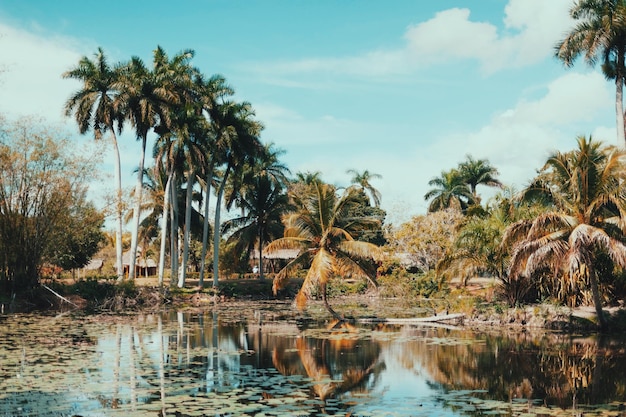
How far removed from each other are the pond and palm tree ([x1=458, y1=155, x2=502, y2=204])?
46.1 metres

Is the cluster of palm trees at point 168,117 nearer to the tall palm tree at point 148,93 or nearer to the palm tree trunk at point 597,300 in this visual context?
the tall palm tree at point 148,93

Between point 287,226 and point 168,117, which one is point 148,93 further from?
point 287,226

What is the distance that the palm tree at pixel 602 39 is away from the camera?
30.6 m

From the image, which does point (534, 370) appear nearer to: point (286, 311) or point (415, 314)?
point (415, 314)

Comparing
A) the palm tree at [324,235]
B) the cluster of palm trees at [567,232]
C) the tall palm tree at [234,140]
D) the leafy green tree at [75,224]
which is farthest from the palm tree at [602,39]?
the leafy green tree at [75,224]

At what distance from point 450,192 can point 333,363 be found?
167 feet

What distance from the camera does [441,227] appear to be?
47.0 meters

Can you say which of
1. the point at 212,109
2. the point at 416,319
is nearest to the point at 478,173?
the point at 212,109

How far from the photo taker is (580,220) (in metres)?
20.6

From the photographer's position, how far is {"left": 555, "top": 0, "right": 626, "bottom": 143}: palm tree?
100ft

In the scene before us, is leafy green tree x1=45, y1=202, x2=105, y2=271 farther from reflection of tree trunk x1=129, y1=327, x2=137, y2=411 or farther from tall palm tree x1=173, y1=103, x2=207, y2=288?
reflection of tree trunk x1=129, y1=327, x2=137, y2=411

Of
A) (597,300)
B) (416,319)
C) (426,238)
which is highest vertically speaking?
(426,238)

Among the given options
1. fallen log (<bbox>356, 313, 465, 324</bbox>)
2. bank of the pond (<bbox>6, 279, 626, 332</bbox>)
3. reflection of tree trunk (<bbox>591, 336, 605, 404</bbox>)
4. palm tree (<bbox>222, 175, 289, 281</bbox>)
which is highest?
palm tree (<bbox>222, 175, 289, 281</bbox>)

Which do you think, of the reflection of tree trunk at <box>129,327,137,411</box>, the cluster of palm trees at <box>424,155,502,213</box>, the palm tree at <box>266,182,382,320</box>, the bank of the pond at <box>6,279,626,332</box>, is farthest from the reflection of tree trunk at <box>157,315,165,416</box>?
the cluster of palm trees at <box>424,155,502,213</box>
